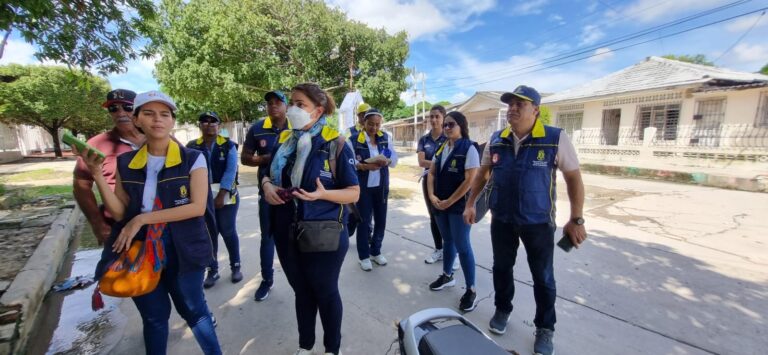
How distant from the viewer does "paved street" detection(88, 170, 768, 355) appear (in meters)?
2.51

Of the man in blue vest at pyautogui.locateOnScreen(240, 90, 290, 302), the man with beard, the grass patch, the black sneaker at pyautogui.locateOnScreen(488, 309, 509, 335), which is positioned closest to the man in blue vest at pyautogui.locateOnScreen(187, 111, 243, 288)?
the man in blue vest at pyautogui.locateOnScreen(240, 90, 290, 302)

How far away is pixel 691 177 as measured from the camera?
9836 millimetres

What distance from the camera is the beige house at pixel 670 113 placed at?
11.1 m

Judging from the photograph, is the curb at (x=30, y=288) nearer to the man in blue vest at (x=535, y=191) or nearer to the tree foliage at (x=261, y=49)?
the man in blue vest at (x=535, y=191)

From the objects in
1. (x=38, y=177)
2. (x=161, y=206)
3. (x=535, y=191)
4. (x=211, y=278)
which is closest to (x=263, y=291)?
(x=211, y=278)

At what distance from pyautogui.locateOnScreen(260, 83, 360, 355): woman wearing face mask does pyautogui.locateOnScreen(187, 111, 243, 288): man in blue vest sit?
1.29 meters

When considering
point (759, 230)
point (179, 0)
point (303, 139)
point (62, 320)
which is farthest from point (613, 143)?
point (179, 0)

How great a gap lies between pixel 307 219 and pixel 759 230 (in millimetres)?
7132

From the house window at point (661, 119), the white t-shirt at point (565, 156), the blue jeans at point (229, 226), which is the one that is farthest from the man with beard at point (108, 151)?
the house window at point (661, 119)

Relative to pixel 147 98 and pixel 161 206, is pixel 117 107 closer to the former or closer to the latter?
pixel 147 98

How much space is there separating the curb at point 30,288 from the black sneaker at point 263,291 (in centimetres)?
166

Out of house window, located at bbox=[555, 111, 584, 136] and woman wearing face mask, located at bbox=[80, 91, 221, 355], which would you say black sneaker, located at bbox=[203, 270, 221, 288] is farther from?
house window, located at bbox=[555, 111, 584, 136]

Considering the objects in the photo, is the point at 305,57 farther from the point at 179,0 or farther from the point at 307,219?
the point at 307,219

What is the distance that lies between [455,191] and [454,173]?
0.18 meters
